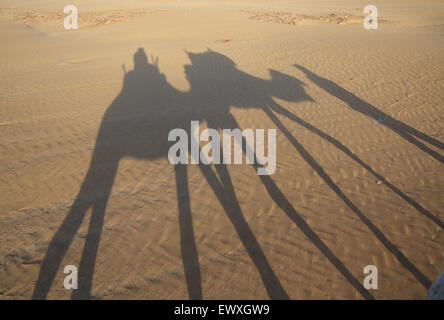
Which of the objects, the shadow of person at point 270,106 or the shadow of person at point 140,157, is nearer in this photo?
the shadow of person at point 140,157

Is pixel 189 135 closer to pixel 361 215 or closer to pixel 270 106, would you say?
pixel 270 106

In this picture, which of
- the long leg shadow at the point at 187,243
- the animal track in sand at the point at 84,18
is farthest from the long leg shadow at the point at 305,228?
the animal track in sand at the point at 84,18

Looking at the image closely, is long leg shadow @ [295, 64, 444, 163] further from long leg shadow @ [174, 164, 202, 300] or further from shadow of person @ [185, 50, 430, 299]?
long leg shadow @ [174, 164, 202, 300]

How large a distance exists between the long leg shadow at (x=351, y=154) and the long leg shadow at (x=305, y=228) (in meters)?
1.86

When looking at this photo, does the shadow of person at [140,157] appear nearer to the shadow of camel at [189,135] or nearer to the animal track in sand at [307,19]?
the shadow of camel at [189,135]

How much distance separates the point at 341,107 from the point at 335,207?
4.81m

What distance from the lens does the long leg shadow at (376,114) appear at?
643cm

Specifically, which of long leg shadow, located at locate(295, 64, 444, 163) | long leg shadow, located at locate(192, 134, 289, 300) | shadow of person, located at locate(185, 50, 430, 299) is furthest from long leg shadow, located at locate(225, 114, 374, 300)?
long leg shadow, located at locate(295, 64, 444, 163)

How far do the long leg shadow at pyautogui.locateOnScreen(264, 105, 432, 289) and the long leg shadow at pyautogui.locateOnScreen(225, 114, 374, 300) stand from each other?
0.76 m

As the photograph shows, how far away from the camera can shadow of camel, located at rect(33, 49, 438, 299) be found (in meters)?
3.83

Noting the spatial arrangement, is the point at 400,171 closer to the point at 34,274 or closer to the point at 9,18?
the point at 34,274

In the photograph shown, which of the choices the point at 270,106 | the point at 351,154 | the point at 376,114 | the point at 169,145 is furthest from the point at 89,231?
the point at 376,114

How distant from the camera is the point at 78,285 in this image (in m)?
3.61
